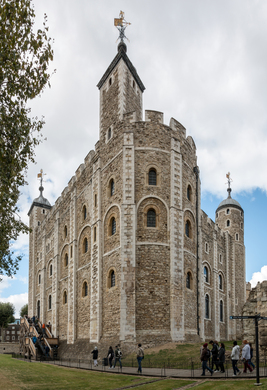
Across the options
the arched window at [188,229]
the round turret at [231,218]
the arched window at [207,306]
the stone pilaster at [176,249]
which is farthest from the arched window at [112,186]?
the round turret at [231,218]

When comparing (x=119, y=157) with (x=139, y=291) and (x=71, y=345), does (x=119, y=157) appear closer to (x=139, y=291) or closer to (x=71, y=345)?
(x=139, y=291)

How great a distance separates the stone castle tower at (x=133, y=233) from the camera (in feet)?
78.7

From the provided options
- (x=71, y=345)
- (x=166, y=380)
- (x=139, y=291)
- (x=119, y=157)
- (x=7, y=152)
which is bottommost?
(x=71, y=345)

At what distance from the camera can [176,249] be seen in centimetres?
2516

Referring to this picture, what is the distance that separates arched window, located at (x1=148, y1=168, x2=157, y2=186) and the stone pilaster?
113 cm

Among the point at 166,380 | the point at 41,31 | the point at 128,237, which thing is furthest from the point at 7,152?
the point at 128,237

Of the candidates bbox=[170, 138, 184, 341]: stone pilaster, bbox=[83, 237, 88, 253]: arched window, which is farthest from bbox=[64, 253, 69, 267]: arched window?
bbox=[170, 138, 184, 341]: stone pilaster

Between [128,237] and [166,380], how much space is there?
36.2 feet

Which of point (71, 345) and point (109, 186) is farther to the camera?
point (71, 345)

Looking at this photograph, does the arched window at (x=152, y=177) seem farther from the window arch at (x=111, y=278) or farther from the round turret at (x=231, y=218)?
the round turret at (x=231, y=218)

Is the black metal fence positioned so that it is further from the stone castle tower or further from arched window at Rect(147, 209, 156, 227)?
arched window at Rect(147, 209, 156, 227)

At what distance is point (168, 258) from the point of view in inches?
982

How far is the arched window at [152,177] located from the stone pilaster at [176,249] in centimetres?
113

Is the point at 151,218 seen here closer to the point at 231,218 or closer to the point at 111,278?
the point at 111,278
